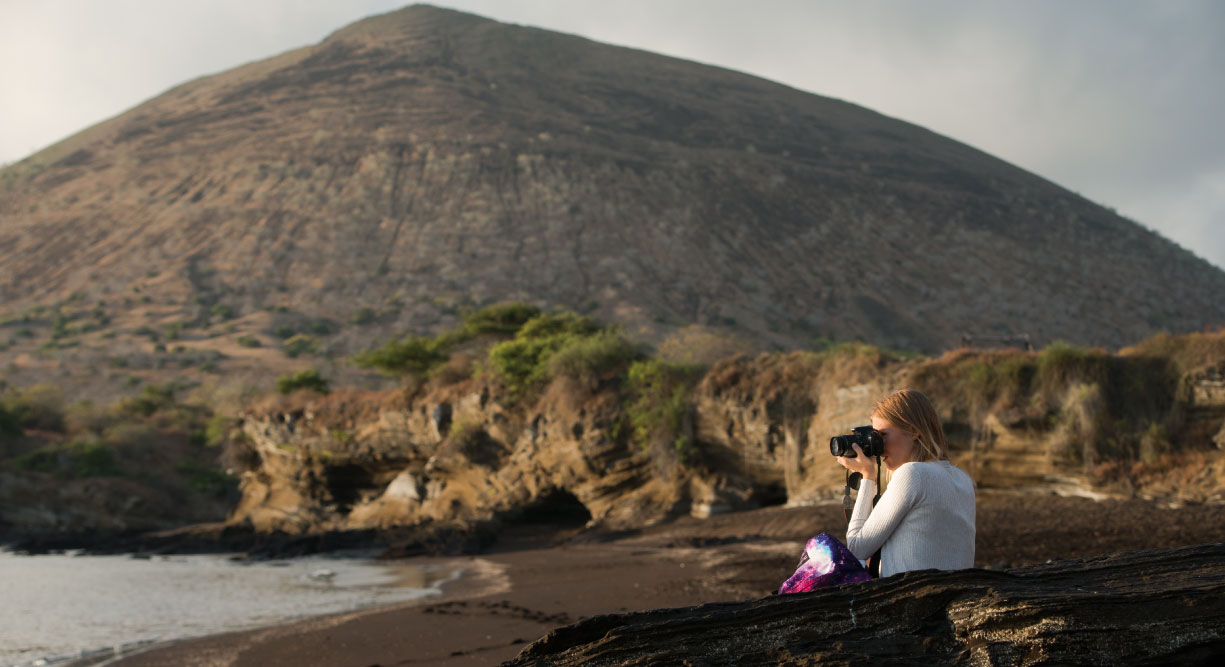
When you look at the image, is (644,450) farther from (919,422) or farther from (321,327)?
(321,327)

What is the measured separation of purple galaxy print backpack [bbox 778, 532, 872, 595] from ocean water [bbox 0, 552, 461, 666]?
9.76 meters

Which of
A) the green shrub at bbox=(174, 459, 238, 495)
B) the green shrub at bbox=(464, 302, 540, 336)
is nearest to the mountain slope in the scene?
the green shrub at bbox=(174, 459, 238, 495)

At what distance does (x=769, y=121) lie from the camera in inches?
3930

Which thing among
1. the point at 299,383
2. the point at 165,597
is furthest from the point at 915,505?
the point at 299,383

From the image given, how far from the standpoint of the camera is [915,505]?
3186mm

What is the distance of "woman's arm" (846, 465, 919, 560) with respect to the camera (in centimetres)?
315

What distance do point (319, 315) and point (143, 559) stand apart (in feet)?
117

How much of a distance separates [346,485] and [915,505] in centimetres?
2988

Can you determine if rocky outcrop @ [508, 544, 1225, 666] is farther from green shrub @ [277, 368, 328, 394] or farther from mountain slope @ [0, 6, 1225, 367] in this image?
mountain slope @ [0, 6, 1225, 367]

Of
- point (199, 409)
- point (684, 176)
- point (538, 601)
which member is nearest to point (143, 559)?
point (538, 601)

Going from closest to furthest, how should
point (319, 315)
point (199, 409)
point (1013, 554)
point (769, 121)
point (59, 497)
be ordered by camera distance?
point (1013, 554), point (59, 497), point (199, 409), point (319, 315), point (769, 121)

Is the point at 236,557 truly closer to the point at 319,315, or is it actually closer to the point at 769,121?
the point at 319,315

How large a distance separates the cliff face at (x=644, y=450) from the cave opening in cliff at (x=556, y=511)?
0.08m

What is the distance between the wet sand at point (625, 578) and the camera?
889cm
